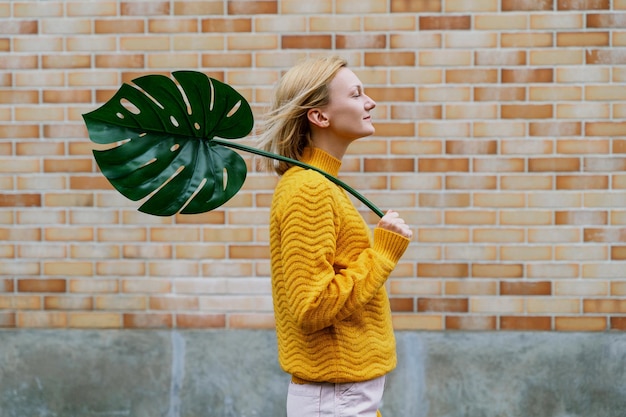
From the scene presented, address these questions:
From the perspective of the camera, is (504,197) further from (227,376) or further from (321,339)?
(321,339)

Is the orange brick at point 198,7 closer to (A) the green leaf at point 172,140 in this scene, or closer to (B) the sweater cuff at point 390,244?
(A) the green leaf at point 172,140

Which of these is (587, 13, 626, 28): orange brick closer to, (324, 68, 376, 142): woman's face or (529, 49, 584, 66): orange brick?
(529, 49, 584, 66): orange brick

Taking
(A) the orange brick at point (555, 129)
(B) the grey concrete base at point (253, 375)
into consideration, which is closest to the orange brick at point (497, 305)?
(B) the grey concrete base at point (253, 375)

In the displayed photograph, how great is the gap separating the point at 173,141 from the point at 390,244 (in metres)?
0.67

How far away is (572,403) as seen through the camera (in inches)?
156

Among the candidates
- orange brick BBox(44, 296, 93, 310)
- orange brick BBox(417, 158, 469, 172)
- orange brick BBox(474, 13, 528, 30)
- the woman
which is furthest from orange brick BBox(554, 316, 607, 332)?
orange brick BBox(44, 296, 93, 310)

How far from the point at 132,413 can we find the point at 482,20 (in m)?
2.57

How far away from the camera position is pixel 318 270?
7.06ft

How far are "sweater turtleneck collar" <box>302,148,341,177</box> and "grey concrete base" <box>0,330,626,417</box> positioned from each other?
174 cm

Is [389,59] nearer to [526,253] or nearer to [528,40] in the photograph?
[528,40]

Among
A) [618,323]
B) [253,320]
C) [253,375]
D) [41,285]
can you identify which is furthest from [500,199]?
[41,285]

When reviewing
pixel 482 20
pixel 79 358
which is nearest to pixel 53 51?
pixel 79 358

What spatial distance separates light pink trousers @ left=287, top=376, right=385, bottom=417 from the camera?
2.29 m

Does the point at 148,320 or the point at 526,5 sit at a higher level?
the point at 526,5
